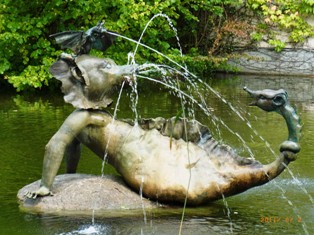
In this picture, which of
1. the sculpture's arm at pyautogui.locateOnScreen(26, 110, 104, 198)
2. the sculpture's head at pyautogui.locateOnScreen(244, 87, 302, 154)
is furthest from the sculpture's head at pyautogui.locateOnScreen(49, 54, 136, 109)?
the sculpture's head at pyautogui.locateOnScreen(244, 87, 302, 154)

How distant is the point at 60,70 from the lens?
6.57 m

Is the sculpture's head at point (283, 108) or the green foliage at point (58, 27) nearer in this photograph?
the sculpture's head at point (283, 108)

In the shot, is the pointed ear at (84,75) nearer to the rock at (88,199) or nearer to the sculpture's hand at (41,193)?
the rock at (88,199)

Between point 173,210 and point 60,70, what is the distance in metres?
1.55

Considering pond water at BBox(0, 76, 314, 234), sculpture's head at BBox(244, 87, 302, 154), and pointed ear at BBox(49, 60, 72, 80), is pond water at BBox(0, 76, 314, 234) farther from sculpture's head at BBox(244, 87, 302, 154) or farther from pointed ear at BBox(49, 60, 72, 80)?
pointed ear at BBox(49, 60, 72, 80)

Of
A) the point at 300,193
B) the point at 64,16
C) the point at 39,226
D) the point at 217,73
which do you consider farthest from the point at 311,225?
the point at 217,73

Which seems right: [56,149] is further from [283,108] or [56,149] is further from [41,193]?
[283,108]

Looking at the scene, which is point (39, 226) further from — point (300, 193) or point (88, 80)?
point (300, 193)

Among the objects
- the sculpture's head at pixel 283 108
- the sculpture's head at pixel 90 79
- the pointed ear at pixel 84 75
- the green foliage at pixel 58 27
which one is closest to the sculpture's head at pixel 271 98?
the sculpture's head at pixel 283 108

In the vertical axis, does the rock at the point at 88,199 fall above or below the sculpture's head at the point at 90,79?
below

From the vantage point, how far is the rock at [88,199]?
6.27 meters
